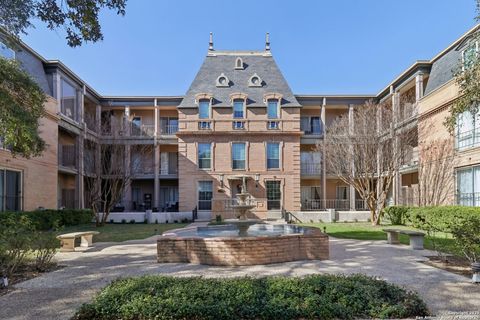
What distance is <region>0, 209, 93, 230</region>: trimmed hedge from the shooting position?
16531 mm

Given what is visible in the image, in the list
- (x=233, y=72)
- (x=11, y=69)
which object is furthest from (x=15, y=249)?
(x=233, y=72)

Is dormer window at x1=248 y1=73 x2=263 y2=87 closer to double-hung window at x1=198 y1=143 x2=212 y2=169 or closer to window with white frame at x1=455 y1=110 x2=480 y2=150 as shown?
double-hung window at x1=198 y1=143 x2=212 y2=169

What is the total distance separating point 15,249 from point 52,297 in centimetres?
238

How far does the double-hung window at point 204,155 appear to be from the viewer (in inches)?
1070

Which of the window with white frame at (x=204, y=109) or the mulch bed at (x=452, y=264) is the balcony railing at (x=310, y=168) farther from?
the mulch bed at (x=452, y=264)

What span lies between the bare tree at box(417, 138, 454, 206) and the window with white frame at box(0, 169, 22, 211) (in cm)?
2474

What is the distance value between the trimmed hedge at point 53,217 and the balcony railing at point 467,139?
21121 millimetres

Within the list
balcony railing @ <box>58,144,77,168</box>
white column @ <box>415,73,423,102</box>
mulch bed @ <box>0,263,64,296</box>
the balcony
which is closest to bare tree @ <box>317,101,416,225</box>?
white column @ <box>415,73,423,102</box>

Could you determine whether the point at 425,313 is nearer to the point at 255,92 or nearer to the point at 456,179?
the point at 456,179

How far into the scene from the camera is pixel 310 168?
1179 inches

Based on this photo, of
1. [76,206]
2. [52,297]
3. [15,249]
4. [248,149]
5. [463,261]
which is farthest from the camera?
[248,149]

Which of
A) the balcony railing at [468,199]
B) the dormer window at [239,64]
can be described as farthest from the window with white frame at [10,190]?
the balcony railing at [468,199]

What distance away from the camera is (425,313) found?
4.84 metres

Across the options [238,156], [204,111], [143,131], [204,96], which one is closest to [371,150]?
[238,156]
